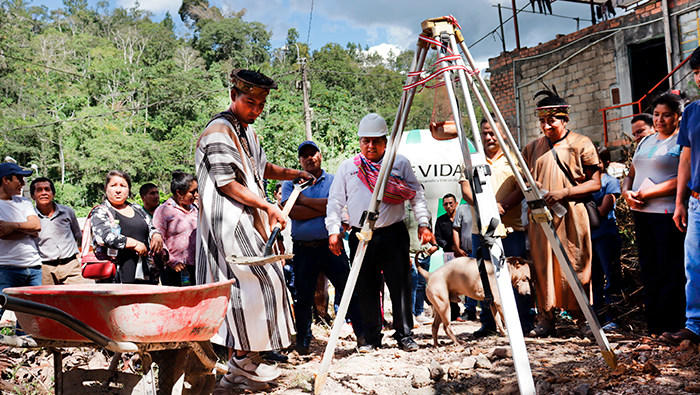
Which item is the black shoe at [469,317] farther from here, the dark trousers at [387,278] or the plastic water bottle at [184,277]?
the plastic water bottle at [184,277]

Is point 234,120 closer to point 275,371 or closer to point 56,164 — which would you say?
point 275,371

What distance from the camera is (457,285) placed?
186 inches

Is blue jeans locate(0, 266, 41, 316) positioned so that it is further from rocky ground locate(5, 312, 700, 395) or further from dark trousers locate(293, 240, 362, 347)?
dark trousers locate(293, 240, 362, 347)

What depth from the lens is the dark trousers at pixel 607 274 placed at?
470 centimetres

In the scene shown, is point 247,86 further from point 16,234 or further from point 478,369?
point 16,234

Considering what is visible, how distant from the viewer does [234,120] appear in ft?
11.4

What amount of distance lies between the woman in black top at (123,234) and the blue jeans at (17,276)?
2.84ft

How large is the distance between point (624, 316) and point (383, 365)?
94.4 inches

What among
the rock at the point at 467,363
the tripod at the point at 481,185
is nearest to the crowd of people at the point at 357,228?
the tripod at the point at 481,185

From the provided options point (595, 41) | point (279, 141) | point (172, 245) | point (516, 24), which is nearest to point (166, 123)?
point (279, 141)

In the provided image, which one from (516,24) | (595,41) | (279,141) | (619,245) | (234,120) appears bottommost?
(619,245)

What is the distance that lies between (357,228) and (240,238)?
1.60m

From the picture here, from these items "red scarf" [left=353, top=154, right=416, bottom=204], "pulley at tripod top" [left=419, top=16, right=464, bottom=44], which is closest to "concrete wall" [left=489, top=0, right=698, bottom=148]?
"red scarf" [left=353, top=154, right=416, bottom=204]

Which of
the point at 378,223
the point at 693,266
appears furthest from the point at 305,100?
the point at 693,266
